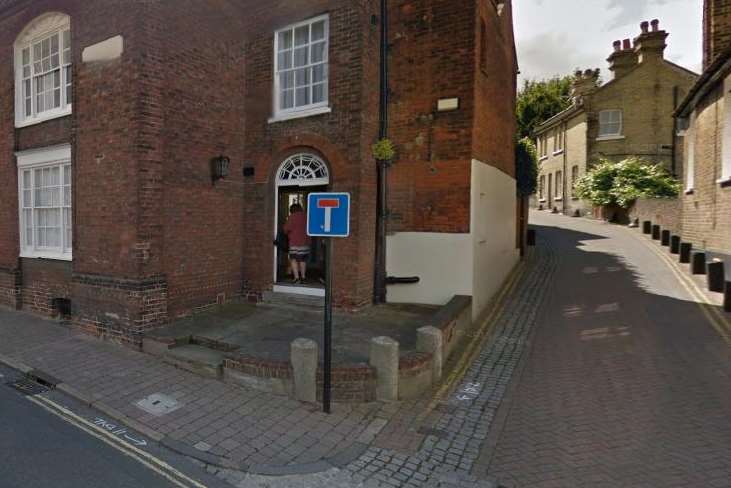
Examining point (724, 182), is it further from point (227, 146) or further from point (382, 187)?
point (227, 146)

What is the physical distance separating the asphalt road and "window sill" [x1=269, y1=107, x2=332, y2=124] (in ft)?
20.0

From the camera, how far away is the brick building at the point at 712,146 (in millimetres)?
11156

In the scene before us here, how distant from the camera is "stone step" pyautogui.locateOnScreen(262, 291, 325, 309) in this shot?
808cm

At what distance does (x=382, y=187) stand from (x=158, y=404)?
535cm

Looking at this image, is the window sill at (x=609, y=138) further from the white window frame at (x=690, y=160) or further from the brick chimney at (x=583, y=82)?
the white window frame at (x=690, y=160)

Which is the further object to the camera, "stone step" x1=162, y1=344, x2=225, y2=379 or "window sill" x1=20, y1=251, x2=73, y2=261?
"window sill" x1=20, y1=251, x2=73, y2=261

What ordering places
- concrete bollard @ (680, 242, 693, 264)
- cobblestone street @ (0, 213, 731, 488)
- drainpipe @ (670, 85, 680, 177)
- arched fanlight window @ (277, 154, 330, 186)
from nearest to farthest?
cobblestone street @ (0, 213, 731, 488) → arched fanlight window @ (277, 154, 330, 186) → concrete bollard @ (680, 242, 693, 264) → drainpipe @ (670, 85, 680, 177)

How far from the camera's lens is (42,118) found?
8.76 m

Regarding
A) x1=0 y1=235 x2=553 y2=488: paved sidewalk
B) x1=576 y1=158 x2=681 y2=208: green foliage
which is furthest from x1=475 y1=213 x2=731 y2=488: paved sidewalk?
x1=576 y1=158 x2=681 y2=208: green foliage

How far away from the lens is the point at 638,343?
693 centimetres

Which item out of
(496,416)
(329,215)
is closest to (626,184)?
(496,416)

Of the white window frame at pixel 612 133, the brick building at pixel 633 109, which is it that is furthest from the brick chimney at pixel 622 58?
the white window frame at pixel 612 133

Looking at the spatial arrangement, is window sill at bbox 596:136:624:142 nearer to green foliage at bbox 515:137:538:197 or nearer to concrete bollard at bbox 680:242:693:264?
green foliage at bbox 515:137:538:197

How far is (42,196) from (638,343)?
11900 mm
